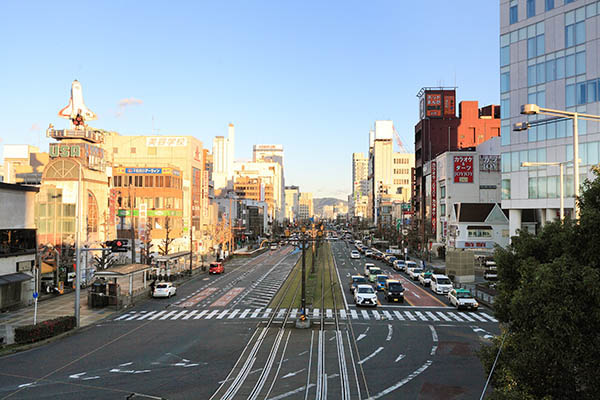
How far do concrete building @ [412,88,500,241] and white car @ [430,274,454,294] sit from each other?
67107 mm

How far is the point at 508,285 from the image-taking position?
14516 mm

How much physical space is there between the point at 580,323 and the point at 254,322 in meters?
25.9

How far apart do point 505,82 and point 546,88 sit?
237 inches

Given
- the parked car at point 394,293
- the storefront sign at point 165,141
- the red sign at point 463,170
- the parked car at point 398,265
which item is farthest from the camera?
the storefront sign at point 165,141

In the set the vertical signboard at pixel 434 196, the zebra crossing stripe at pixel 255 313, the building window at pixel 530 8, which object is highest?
the building window at pixel 530 8

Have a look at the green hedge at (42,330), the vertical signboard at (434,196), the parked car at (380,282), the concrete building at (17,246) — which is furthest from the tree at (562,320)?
the vertical signboard at (434,196)

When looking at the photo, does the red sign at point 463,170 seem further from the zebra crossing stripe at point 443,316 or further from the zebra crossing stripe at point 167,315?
the zebra crossing stripe at point 167,315

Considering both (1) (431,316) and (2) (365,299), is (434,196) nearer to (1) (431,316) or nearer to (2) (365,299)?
(2) (365,299)

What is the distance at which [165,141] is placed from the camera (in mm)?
117312

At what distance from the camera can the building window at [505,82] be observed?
59.0 m

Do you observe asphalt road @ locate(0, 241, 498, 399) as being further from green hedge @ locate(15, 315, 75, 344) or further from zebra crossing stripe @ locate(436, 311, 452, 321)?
green hedge @ locate(15, 315, 75, 344)

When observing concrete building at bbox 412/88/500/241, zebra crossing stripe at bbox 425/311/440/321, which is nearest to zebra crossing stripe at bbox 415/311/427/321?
zebra crossing stripe at bbox 425/311/440/321

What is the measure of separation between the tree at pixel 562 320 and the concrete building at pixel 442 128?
106329mm

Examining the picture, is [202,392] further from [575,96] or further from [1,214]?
[575,96]
